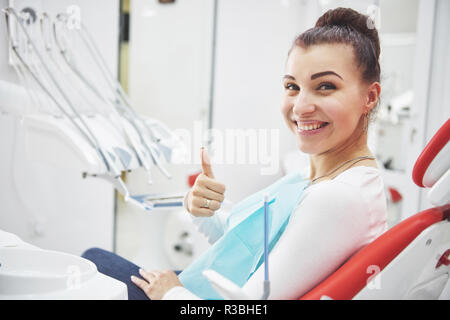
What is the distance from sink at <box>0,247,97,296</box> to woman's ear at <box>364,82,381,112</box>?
64cm

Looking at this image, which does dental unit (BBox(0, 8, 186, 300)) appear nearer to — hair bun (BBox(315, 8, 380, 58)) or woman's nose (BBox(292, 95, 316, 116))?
woman's nose (BBox(292, 95, 316, 116))

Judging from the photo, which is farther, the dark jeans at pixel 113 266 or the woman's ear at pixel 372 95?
the dark jeans at pixel 113 266

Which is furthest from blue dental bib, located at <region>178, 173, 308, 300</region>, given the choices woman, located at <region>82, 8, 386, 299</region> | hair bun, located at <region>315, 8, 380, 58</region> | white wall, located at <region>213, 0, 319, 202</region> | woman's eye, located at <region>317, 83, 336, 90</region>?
white wall, located at <region>213, 0, 319, 202</region>

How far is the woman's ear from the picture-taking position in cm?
81

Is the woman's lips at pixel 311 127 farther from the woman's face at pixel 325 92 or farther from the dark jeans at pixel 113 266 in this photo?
the dark jeans at pixel 113 266

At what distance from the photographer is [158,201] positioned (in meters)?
1.09

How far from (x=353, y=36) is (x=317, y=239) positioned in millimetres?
405

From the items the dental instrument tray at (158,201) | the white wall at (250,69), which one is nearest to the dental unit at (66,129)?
the dental instrument tray at (158,201)

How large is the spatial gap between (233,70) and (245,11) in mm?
313

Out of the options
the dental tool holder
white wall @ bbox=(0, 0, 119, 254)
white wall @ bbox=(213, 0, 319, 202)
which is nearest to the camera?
the dental tool holder

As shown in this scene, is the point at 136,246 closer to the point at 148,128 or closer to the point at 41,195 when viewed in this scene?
the point at 41,195

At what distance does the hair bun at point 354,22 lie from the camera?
82 cm

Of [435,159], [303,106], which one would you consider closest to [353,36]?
[303,106]

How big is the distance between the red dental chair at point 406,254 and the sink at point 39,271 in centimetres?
41
